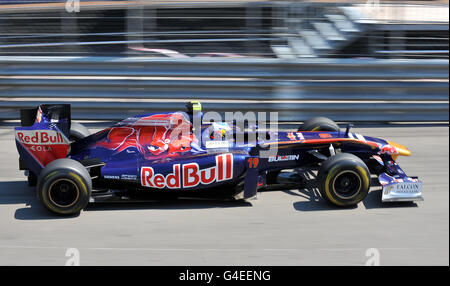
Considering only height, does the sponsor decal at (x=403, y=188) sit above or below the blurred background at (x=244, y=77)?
below

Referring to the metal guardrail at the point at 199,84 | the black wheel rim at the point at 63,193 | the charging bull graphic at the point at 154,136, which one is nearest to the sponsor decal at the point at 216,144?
the charging bull graphic at the point at 154,136

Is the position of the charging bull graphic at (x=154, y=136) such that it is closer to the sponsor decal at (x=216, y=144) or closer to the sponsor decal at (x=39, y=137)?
the sponsor decal at (x=216, y=144)

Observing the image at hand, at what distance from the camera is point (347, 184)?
19.4ft

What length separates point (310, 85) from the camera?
923 centimetres

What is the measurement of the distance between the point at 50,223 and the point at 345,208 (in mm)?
2907

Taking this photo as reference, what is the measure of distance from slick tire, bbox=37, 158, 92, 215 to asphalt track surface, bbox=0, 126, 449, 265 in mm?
137

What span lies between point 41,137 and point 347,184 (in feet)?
10.4

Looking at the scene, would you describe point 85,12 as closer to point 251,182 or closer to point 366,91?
point 366,91

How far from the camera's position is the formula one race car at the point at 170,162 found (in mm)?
5761

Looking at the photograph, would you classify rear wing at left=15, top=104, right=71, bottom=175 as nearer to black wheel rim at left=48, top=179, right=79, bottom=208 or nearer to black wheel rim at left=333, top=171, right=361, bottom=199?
black wheel rim at left=48, top=179, right=79, bottom=208

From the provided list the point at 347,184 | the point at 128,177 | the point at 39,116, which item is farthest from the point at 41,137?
the point at 347,184

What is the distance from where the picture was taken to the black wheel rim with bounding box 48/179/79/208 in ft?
18.2

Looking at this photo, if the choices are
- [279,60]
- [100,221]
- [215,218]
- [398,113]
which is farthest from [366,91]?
[100,221]

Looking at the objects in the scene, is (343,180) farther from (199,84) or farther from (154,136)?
(199,84)
